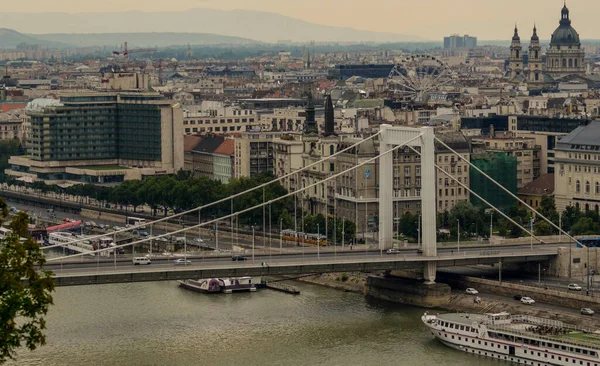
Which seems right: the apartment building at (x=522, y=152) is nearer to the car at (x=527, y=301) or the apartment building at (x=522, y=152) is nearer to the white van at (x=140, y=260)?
the car at (x=527, y=301)

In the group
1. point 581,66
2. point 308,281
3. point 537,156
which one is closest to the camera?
point 308,281

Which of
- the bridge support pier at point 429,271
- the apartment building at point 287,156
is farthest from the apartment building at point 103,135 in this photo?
the bridge support pier at point 429,271

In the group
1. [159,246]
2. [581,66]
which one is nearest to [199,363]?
[159,246]

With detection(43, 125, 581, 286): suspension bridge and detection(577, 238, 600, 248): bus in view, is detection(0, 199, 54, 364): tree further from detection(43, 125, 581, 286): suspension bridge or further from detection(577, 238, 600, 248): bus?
detection(577, 238, 600, 248): bus

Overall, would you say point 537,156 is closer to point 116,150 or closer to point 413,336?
point 116,150

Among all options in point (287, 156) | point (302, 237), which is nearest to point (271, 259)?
point (302, 237)

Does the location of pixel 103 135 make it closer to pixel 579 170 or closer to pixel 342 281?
pixel 579 170
